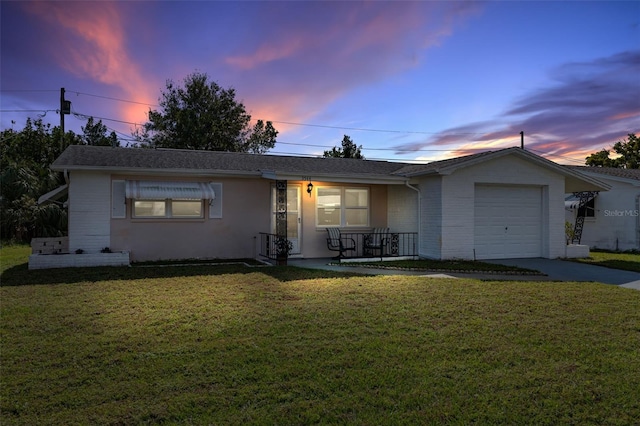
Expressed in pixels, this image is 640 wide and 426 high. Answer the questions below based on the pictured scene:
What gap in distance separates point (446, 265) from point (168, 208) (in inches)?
331

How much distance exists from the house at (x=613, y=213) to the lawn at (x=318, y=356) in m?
12.8

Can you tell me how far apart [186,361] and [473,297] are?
511 centimetres

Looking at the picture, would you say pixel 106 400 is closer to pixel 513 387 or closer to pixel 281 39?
pixel 513 387

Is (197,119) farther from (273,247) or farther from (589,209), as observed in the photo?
(589,209)

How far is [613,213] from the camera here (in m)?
18.6

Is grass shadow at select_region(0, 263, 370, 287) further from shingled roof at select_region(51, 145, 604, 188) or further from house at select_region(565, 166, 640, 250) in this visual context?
house at select_region(565, 166, 640, 250)

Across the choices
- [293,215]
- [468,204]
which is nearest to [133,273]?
[293,215]

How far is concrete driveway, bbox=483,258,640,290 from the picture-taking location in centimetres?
952

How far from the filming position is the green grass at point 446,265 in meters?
10.5

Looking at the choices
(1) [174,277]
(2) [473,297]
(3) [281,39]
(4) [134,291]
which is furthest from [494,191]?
(4) [134,291]

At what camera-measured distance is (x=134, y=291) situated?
7711 mm

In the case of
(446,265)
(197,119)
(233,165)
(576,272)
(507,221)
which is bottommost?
(576,272)

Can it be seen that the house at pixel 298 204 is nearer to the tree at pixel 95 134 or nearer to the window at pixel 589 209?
the window at pixel 589 209

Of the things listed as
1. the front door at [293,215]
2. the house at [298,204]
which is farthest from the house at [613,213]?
the front door at [293,215]
